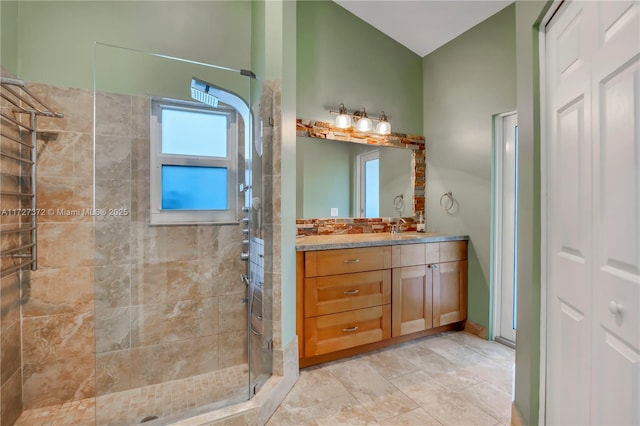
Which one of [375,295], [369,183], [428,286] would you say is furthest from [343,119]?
[428,286]

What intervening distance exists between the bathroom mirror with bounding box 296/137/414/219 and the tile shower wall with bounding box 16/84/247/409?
1173 millimetres

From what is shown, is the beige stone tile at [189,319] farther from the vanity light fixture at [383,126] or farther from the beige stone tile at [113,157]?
the vanity light fixture at [383,126]

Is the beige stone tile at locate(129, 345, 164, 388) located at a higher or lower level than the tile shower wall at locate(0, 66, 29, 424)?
lower

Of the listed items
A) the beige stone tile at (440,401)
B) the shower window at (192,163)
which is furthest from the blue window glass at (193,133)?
the beige stone tile at (440,401)

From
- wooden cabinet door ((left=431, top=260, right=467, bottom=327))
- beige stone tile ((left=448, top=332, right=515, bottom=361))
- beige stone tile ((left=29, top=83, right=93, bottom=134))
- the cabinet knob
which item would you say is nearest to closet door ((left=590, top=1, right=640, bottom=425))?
the cabinet knob

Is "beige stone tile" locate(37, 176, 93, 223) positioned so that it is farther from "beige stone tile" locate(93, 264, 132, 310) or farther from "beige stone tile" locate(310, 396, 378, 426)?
"beige stone tile" locate(310, 396, 378, 426)

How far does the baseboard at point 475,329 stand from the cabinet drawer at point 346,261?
1.13m

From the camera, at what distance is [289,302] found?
1.94 m

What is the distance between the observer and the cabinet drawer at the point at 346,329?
2076mm

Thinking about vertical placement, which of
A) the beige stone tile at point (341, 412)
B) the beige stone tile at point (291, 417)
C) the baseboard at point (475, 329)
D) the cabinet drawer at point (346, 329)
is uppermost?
the cabinet drawer at point (346, 329)

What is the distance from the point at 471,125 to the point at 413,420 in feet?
8.05

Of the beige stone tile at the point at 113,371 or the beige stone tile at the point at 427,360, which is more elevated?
the beige stone tile at the point at 113,371

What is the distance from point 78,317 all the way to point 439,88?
3600mm

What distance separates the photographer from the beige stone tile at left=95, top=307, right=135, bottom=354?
176cm
